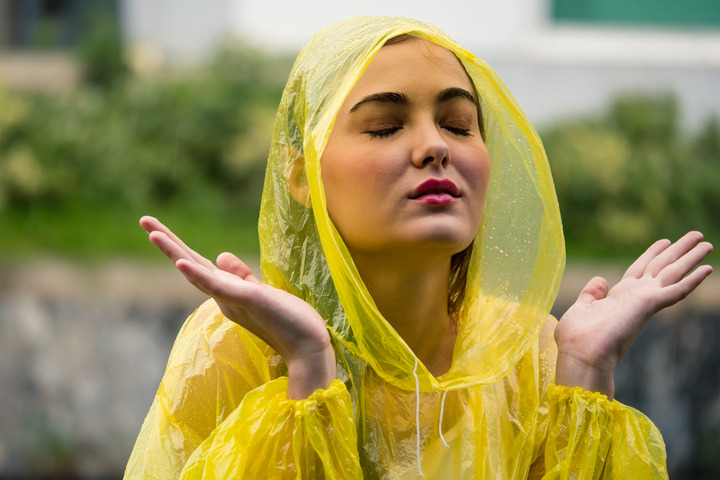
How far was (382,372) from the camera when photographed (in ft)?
5.82

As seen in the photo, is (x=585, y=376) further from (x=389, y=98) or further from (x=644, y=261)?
(x=389, y=98)

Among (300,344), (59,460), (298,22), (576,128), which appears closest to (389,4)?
(298,22)

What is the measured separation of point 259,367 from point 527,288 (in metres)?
0.62

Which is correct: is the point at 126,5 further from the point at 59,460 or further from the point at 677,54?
the point at 677,54

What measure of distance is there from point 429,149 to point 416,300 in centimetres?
38

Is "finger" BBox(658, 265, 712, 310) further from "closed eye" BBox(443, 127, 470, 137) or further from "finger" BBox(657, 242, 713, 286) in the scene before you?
"closed eye" BBox(443, 127, 470, 137)

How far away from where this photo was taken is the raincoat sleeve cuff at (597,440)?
174cm

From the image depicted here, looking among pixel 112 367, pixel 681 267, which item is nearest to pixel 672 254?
pixel 681 267

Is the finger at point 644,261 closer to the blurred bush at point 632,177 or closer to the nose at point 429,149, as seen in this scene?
the nose at point 429,149

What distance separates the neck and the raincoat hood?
0.23ft

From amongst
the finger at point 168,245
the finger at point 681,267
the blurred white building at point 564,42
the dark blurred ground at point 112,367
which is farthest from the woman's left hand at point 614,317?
the blurred white building at point 564,42

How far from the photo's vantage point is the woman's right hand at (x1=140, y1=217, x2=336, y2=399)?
1.58 m

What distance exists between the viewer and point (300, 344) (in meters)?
1.64

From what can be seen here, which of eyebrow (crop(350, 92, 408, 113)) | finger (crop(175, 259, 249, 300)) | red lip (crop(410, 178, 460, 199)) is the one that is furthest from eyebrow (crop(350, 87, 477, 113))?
finger (crop(175, 259, 249, 300))
